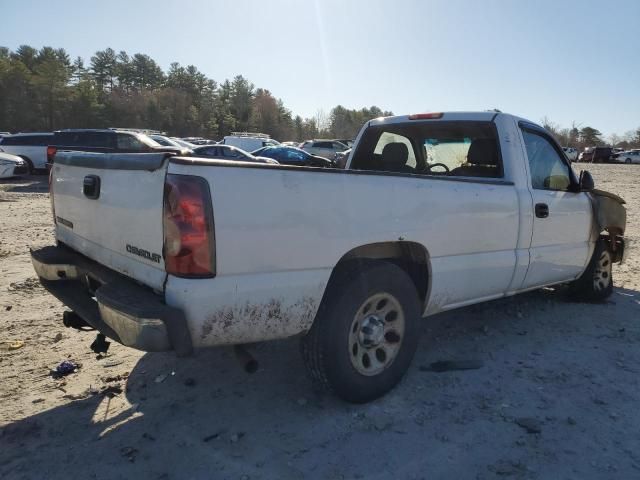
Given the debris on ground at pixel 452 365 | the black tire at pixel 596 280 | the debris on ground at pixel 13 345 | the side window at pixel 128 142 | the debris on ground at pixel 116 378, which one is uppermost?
the side window at pixel 128 142

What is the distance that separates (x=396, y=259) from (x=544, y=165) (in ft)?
6.70

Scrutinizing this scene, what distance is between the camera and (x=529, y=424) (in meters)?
2.95

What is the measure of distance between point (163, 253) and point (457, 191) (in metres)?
2.01

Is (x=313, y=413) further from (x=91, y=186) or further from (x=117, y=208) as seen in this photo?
(x=91, y=186)

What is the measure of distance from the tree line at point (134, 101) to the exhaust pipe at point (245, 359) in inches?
2869

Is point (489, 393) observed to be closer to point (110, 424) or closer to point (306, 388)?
point (306, 388)

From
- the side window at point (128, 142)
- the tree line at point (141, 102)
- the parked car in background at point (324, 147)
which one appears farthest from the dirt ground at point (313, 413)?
the tree line at point (141, 102)

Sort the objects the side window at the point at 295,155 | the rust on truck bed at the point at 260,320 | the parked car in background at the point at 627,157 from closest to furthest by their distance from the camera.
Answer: the rust on truck bed at the point at 260,320 < the side window at the point at 295,155 < the parked car in background at the point at 627,157

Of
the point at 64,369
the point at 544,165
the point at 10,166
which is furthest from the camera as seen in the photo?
the point at 10,166

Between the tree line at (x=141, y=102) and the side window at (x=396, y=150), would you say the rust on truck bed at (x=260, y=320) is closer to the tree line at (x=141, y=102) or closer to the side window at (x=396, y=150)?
the side window at (x=396, y=150)

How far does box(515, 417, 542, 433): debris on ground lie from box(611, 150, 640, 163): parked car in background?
64380 millimetres

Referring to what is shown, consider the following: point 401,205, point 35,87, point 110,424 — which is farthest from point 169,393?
point 35,87

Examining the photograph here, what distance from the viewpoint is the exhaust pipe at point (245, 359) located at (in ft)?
8.69

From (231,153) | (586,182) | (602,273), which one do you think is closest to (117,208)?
(586,182)
